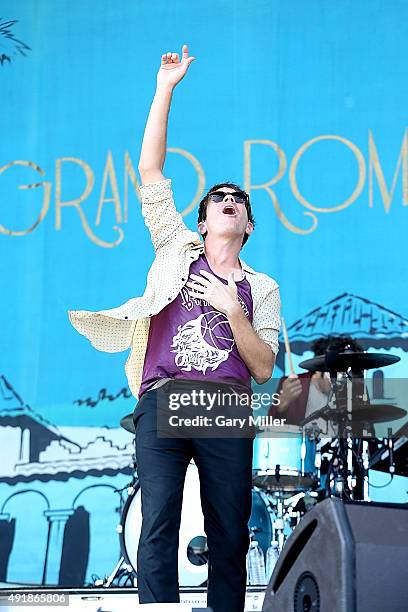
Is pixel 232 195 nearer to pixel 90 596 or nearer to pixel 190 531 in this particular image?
pixel 190 531

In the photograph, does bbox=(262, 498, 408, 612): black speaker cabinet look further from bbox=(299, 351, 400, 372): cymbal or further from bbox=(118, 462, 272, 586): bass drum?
bbox=(299, 351, 400, 372): cymbal

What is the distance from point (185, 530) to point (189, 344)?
158 cm

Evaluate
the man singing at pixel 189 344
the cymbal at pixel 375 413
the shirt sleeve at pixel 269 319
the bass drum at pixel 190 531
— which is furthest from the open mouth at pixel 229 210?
the cymbal at pixel 375 413

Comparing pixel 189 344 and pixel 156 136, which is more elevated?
pixel 156 136

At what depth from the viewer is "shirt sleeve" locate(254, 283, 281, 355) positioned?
2.98 meters

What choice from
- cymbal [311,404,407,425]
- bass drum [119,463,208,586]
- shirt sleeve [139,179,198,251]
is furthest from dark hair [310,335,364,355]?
shirt sleeve [139,179,198,251]

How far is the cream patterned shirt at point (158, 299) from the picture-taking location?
2.88 metres

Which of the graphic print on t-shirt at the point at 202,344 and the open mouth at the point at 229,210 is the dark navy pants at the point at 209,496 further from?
the open mouth at the point at 229,210

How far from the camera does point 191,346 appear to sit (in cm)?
280

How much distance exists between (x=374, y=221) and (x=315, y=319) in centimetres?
53

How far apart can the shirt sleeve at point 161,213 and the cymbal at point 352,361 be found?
151cm

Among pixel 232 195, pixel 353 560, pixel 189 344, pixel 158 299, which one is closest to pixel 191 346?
pixel 189 344

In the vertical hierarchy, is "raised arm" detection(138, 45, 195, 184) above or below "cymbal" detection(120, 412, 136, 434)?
above

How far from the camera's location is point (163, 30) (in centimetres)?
477
